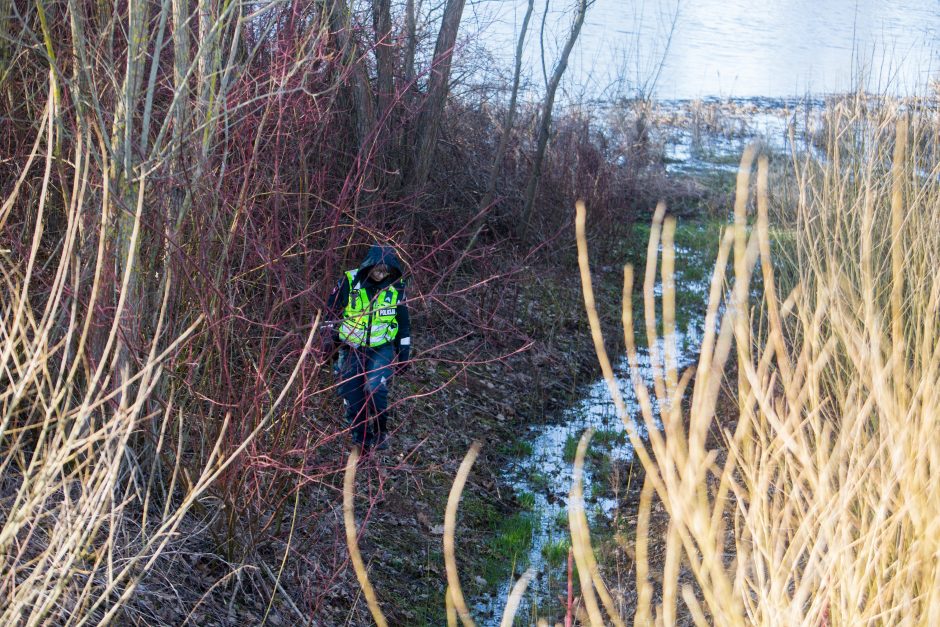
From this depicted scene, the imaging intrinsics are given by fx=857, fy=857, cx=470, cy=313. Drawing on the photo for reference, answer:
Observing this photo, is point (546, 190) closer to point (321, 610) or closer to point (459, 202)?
point (459, 202)

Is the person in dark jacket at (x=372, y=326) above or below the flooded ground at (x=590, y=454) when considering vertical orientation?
above

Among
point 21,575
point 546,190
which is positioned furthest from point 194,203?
point 546,190

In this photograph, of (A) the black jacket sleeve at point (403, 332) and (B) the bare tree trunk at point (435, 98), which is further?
(B) the bare tree trunk at point (435, 98)

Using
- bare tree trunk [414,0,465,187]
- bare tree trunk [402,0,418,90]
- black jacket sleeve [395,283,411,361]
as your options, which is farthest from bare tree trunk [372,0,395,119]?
black jacket sleeve [395,283,411,361]

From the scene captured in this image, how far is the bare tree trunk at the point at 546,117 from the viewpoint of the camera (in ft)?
39.6

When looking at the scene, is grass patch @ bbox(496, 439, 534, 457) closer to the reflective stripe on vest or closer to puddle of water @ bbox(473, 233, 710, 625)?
puddle of water @ bbox(473, 233, 710, 625)

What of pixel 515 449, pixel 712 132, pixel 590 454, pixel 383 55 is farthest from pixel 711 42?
pixel 515 449

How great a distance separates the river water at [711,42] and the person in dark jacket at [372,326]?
709 centimetres

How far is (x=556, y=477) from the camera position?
7.93m

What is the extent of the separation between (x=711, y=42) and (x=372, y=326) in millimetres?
29691

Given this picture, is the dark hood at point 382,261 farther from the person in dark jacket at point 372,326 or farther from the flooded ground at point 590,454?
the flooded ground at point 590,454

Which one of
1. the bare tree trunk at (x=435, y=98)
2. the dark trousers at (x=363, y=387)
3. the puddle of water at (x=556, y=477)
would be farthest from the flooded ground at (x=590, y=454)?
the bare tree trunk at (x=435, y=98)

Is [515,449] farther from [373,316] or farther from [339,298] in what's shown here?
[339,298]

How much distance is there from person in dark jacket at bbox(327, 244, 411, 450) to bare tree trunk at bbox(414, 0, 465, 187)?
4.55 m
